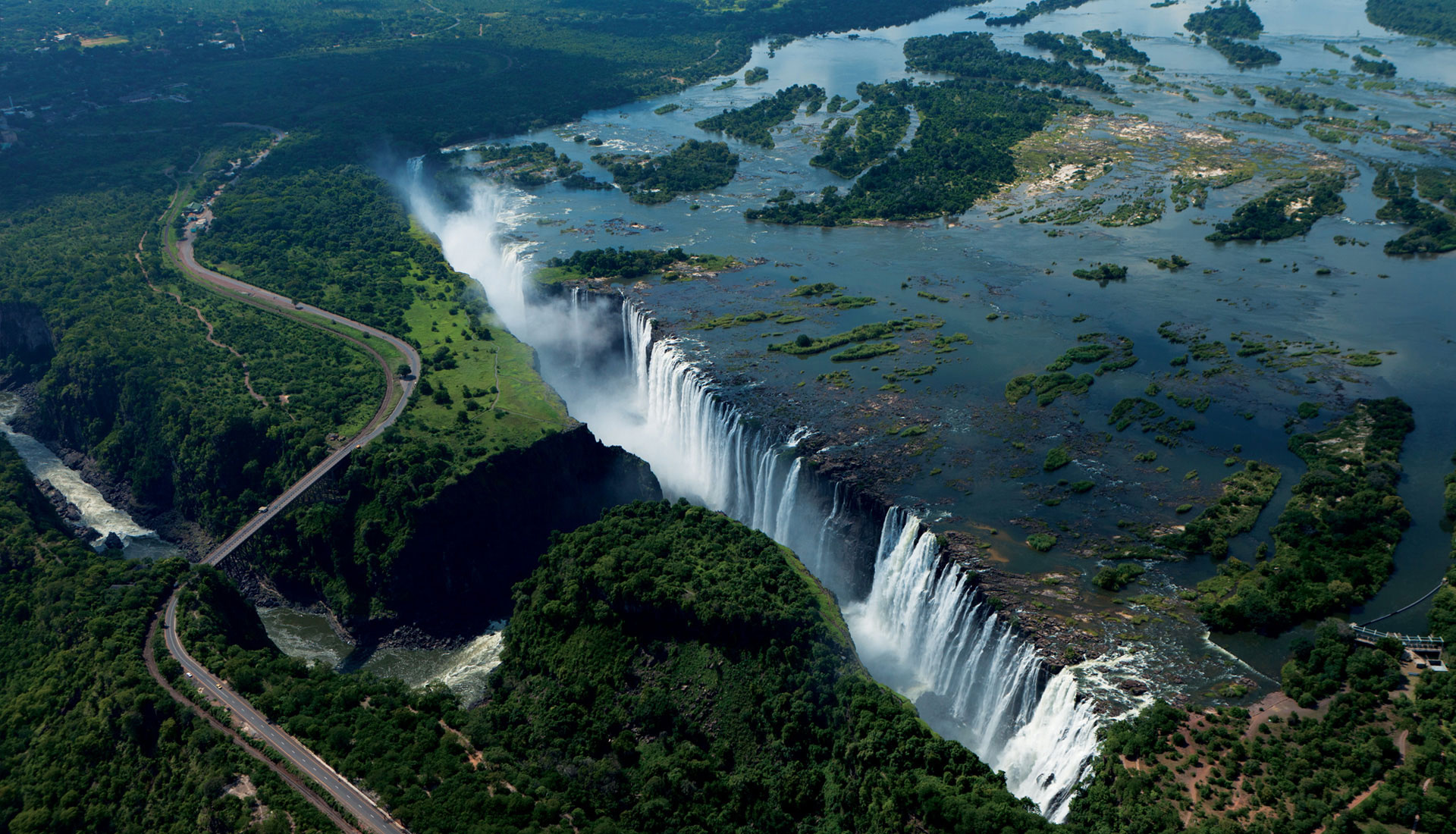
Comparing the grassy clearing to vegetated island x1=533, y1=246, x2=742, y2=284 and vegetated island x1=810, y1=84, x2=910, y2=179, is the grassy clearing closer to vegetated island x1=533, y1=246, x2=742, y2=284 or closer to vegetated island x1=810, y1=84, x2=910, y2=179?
vegetated island x1=533, y1=246, x2=742, y2=284

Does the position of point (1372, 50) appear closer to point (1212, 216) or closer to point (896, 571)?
point (1212, 216)

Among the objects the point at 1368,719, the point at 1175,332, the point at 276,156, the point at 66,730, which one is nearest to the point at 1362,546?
the point at 1368,719

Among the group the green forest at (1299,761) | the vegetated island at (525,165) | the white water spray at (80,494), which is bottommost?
the white water spray at (80,494)

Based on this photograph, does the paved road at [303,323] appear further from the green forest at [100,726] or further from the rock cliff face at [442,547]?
the green forest at [100,726]

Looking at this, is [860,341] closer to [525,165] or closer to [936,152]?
[936,152]

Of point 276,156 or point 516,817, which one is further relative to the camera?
point 276,156

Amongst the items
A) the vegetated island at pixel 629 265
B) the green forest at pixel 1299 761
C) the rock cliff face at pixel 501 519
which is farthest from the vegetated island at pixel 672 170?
the green forest at pixel 1299 761

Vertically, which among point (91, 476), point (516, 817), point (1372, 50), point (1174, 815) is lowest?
point (91, 476)
